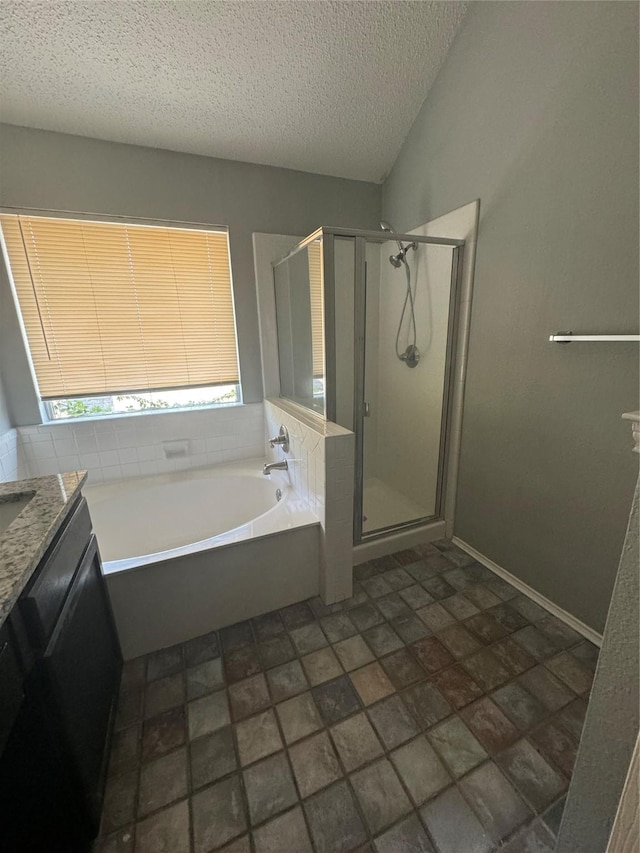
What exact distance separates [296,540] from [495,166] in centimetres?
202

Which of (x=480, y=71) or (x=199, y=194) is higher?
(x=480, y=71)

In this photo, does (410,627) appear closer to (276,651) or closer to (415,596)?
(415,596)

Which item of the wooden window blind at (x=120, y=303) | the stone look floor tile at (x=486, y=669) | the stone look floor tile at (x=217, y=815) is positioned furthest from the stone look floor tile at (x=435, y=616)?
the wooden window blind at (x=120, y=303)

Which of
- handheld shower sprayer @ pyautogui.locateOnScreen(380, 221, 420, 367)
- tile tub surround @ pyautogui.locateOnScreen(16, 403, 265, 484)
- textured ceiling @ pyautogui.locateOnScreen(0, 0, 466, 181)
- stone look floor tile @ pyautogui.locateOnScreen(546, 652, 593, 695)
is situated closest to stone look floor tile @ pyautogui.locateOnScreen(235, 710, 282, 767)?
stone look floor tile @ pyautogui.locateOnScreen(546, 652, 593, 695)

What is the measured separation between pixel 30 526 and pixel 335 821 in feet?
3.79

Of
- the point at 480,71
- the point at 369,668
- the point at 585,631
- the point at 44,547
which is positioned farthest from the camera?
the point at 480,71

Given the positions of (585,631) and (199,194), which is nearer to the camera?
(585,631)

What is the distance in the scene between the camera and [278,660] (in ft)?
4.65

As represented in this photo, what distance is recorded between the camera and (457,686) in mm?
1296

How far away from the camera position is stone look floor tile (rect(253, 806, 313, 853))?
35.3 inches

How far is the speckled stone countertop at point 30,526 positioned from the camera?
2.12ft

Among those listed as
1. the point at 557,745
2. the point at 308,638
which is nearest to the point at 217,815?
the point at 308,638

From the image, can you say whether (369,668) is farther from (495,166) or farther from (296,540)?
(495,166)

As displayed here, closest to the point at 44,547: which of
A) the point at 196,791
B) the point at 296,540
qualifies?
the point at 196,791
